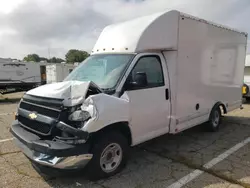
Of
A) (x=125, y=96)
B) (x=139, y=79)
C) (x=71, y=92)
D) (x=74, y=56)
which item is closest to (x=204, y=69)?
(x=139, y=79)

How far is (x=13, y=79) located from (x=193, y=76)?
15.5 metres

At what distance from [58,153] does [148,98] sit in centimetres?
196

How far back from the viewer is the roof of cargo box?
443 cm

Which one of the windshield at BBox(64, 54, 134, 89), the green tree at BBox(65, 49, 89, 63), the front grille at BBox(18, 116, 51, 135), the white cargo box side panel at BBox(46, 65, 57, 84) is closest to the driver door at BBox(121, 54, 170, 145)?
the windshield at BBox(64, 54, 134, 89)

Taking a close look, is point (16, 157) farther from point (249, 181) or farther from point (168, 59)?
point (249, 181)

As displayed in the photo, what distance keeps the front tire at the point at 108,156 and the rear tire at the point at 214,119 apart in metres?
3.50

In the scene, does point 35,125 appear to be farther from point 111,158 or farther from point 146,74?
point 146,74

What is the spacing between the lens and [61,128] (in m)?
3.33

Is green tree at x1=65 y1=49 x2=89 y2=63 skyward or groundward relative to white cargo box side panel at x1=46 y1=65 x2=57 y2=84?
skyward

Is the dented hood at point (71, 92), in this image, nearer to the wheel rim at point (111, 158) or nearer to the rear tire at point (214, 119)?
the wheel rim at point (111, 158)

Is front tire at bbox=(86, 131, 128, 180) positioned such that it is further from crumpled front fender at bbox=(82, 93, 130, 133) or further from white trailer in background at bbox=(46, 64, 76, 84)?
white trailer in background at bbox=(46, 64, 76, 84)

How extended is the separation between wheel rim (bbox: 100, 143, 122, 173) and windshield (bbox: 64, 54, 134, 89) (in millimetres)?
1026

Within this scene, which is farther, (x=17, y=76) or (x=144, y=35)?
(x=17, y=76)

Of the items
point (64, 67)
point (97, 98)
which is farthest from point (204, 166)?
point (64, 67)
